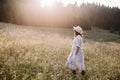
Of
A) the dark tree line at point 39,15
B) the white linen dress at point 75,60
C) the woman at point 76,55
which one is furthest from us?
the dark tree line at point 39,15

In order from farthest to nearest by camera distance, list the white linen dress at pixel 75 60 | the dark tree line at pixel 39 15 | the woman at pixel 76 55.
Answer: the dark tree line at pixel 39 15 → the white linen dress at pixel 75 60 → the woman at pixel 76 55

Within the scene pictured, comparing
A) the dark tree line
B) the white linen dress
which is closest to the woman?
the white linen dress

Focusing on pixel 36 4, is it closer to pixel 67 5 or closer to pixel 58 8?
pixel 58 8

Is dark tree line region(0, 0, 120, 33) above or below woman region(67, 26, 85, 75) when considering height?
above

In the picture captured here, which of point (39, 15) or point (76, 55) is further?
point (39, 15)

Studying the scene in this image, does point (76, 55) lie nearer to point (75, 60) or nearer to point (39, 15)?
point (75, 60)

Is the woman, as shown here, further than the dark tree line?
No

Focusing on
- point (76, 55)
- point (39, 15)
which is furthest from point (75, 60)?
point (39, 15)

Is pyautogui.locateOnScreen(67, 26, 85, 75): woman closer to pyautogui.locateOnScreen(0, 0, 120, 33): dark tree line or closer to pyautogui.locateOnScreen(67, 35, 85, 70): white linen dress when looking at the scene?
pyautogui.locateOnScreen(67, 35, 85, 70): white linen dress

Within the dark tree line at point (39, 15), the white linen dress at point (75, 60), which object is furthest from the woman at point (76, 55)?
the dark tree line at point (39, 15)

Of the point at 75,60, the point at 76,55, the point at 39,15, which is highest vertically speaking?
the point at 39,15

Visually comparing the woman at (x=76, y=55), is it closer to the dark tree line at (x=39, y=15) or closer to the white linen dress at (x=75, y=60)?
the white linen dress at (x=75, y=60)

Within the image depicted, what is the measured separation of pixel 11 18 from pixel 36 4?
8.37 meters

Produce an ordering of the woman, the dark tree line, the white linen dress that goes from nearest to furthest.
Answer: the woman < the white linen dress < the dark tree line
